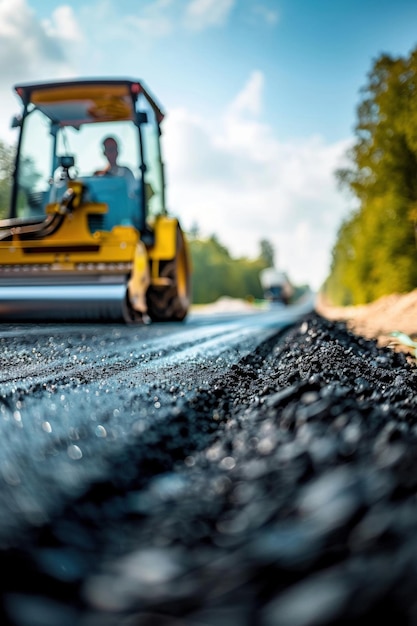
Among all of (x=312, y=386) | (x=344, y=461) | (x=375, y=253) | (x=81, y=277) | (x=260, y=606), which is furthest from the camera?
(x=375, y=253)

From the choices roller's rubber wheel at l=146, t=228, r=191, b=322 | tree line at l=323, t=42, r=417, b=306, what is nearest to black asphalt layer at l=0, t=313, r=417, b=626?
roller's rubber wheel at l=146, t=228, r=191, b=322

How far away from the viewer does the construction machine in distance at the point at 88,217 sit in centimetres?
598

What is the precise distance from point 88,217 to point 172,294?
1.78 metres

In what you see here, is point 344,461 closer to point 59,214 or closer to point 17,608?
point 17,608

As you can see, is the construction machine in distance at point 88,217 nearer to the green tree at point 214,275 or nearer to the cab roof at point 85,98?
the cab roof at point 85,98

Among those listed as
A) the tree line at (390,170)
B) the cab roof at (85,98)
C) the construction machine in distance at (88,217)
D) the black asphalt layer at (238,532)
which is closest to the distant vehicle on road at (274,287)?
the tree line at (390,170)

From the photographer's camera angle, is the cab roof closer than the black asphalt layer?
No

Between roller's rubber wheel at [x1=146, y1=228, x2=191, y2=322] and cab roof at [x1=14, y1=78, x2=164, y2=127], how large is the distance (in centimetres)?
195

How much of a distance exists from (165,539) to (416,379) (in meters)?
2.37

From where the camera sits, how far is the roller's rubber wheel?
751cm

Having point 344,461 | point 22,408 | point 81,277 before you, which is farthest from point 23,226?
point 344,461

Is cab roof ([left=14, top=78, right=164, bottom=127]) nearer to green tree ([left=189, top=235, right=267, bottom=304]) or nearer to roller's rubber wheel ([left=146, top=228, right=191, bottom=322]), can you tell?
roller's rubber wheel ([left=146, top=228, right=191, bottom=322])

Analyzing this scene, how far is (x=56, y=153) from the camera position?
785 cm

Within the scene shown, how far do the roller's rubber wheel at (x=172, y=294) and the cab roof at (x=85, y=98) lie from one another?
76.7 inches
